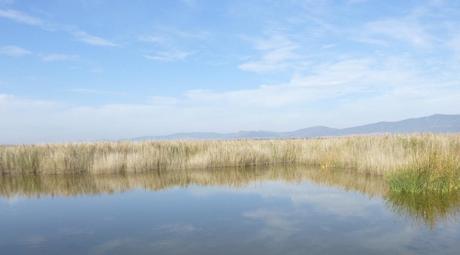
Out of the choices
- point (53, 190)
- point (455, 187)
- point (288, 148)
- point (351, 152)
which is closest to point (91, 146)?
point (53, 190)

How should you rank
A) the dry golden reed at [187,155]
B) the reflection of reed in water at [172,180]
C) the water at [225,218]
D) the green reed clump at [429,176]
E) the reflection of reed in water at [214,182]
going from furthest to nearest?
the dry golden reed at [187,155] < the reflection of reed in water at [172,180] < the green reed clump at [429,176] < the reflection of reed in water at [214,182] < the water at [225,218]

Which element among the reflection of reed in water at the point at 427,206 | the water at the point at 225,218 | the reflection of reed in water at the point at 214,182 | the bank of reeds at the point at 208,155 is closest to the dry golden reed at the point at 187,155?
the bank of reeds at the point at 208,155

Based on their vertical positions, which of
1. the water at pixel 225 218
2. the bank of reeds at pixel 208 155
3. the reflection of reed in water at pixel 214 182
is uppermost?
the bank of reeds at pixel 208 155

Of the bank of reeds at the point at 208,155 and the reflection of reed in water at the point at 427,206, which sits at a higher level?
the bank of reeds at the point at 208,155

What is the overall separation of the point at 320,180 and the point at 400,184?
3312 mm

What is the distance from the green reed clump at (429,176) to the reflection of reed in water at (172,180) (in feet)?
1.80

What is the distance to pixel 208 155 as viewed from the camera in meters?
18.1

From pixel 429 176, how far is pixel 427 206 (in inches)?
65.6

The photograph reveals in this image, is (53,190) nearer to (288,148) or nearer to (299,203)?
(299,203)

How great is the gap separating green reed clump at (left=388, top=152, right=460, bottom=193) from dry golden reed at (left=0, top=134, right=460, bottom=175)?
3.20 m

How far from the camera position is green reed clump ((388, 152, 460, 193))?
10.4 meters

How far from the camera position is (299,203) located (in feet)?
33.8

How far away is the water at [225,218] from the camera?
22.8 ft

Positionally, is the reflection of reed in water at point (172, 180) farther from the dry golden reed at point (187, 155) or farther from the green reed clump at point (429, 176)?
the dry golden reed at point (187, 155)
